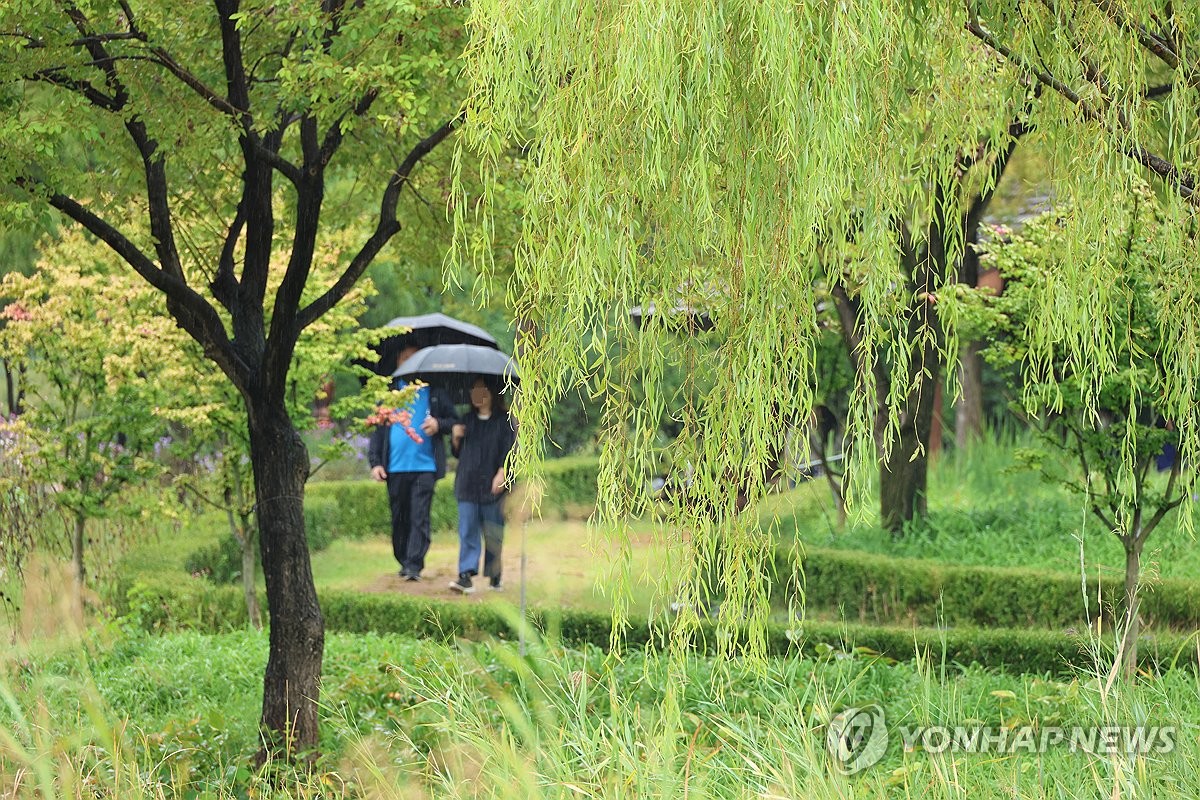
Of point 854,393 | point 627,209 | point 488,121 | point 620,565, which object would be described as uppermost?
point 488,121

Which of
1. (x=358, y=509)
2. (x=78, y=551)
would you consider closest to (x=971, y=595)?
(x=78, y=551)

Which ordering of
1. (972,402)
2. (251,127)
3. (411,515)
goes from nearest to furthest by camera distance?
(251,127), (411,515), (972,402)

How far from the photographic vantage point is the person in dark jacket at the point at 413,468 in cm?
1184

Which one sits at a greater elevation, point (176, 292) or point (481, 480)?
point (176, 292)

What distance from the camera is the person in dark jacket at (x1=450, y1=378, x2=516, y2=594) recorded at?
35.8ft

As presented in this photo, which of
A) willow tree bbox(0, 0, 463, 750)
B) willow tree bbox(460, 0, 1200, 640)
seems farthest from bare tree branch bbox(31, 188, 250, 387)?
willow tree bbox(460, 0, 1200, 640)

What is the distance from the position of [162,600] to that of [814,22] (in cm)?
827

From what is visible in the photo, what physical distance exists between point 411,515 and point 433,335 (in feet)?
17.8

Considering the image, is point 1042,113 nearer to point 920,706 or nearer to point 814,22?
point 814,22

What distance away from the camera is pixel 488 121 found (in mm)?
4293

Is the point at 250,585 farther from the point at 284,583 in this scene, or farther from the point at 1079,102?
the point at 1079,102

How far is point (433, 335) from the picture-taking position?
17.3 m

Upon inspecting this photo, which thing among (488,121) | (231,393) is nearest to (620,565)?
(488,121)

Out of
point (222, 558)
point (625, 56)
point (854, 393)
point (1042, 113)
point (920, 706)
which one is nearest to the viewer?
point (625, 56)
